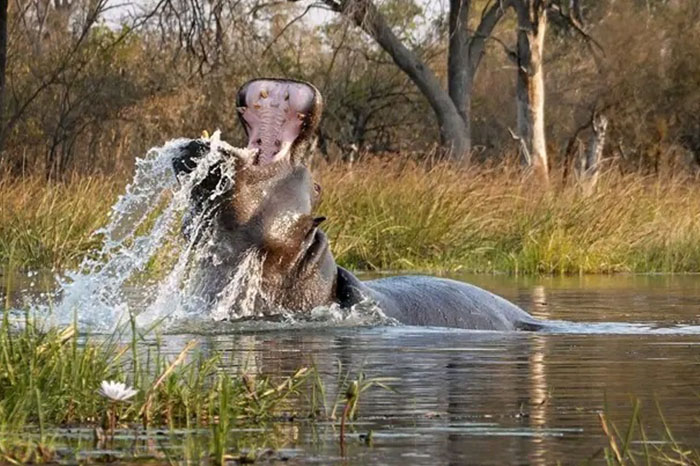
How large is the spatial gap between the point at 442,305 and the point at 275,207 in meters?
1.14

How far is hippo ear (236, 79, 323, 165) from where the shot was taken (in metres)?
7.45

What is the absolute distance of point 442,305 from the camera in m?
8.35

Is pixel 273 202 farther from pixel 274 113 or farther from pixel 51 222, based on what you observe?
pixel 51 222

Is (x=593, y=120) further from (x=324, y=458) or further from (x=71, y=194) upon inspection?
(x=324, y=458)

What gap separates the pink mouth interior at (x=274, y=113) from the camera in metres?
7.45

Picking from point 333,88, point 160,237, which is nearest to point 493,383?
point 160,237

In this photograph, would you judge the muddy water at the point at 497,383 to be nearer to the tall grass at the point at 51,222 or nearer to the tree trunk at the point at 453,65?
the tall grass at the point at 51,222

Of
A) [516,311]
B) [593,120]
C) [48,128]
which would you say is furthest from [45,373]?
[593,120]

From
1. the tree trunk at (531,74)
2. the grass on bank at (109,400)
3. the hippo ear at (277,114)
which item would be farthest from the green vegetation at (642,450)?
the tree trunk at (531,74)

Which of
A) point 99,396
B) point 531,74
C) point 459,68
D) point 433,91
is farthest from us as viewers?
point 459,68

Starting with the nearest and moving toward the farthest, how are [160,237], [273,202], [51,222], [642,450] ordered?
[642,450] → [273,202] → [160,237] → [51,222]

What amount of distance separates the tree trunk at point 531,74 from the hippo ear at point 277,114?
20.1 meters

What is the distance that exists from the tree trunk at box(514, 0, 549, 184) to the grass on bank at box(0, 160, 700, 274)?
32.7 ft

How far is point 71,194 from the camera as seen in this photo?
16.7 m
